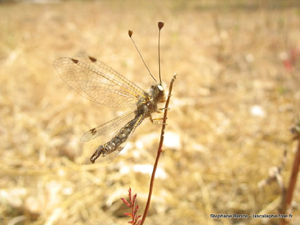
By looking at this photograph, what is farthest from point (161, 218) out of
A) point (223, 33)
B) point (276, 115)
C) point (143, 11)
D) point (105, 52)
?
point (143, 11)

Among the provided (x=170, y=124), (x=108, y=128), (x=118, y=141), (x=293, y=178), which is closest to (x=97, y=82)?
(x=108, y=128)

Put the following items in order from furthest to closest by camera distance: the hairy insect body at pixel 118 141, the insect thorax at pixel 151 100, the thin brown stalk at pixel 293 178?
1. the thin brown stalk at pixel 293 178
2. the insect thorax at pixel 151 100
3. the hairy insect body at pixel 118 141

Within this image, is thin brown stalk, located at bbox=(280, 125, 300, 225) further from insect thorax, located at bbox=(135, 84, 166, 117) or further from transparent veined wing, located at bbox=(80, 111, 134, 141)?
transparent veined wing, located at bbox=(80, 111, 134, 141)

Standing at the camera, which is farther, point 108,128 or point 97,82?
point 97,82

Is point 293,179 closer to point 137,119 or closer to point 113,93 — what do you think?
point 137,119

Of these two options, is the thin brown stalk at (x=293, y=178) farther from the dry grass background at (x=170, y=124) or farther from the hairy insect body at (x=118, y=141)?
the hairy insect body at (x=118, y=141)

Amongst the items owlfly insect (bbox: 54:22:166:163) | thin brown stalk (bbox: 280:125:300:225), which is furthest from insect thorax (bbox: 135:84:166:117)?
thin brown stalk (bbox: 280:125:300:225)

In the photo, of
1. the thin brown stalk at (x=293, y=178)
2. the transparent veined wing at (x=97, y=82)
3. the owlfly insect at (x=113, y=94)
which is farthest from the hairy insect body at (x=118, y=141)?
the thin brown stalk at (x=293, y=178)
